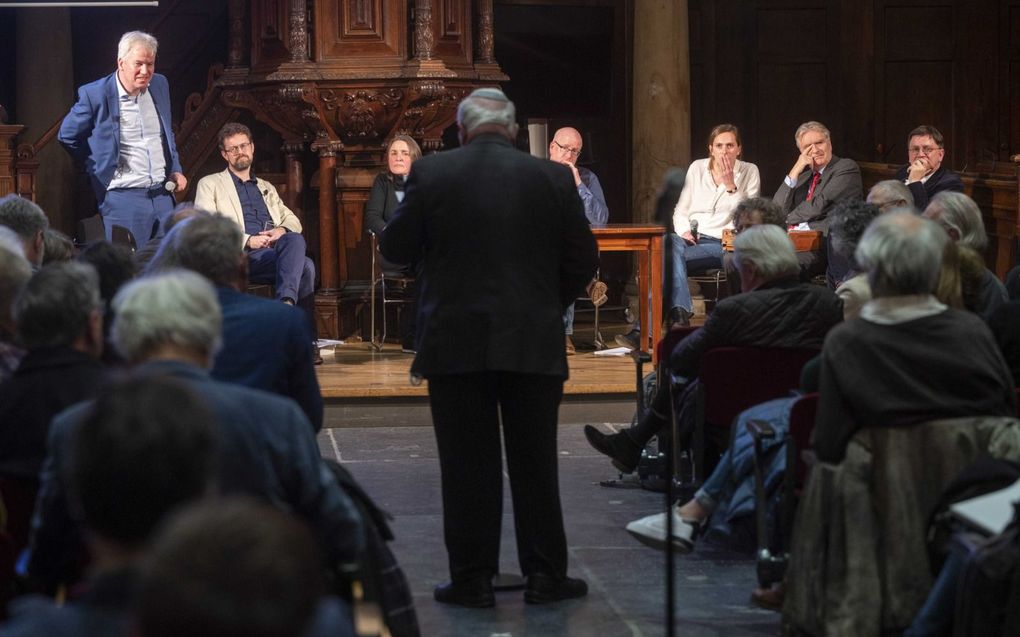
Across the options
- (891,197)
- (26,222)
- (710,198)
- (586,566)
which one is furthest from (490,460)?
(710,198)

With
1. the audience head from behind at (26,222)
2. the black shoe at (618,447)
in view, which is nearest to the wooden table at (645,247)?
the black shoe at (618,447)

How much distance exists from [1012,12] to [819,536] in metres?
8.55

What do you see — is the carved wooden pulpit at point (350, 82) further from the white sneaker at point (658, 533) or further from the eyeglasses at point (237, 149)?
the white sneaker at point (658, 533)

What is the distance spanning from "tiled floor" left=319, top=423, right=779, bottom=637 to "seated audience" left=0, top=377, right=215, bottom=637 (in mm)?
2424

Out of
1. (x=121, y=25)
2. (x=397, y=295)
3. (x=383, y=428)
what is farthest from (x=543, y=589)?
(x=121, y=25)

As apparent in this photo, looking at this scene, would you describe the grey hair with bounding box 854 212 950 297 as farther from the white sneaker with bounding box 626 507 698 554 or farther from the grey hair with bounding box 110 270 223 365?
the grey hair with bounding box 110 270 223 365

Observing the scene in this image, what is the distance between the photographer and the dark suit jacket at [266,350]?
3.74 m

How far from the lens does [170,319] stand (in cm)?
307

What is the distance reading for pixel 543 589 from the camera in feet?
15.4

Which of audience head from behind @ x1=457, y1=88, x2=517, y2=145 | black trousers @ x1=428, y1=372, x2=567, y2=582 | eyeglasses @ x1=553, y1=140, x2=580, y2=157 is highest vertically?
audience head from behind @ x1=457, y1=88, x2=517, y2=145

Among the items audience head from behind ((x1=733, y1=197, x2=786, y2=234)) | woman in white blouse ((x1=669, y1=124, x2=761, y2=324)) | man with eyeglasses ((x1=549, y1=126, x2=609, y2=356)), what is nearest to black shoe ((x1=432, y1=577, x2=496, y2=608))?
audience head from behind ((x1=733, y1=197, x2=786, y2=234))

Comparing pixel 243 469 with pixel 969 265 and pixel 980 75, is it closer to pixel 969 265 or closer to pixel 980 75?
pixel 969 265

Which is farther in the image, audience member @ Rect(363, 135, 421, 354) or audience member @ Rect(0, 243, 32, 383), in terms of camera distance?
audience member @ Rect(363, 135, 421, 354)

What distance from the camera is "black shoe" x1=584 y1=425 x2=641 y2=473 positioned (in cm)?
610
